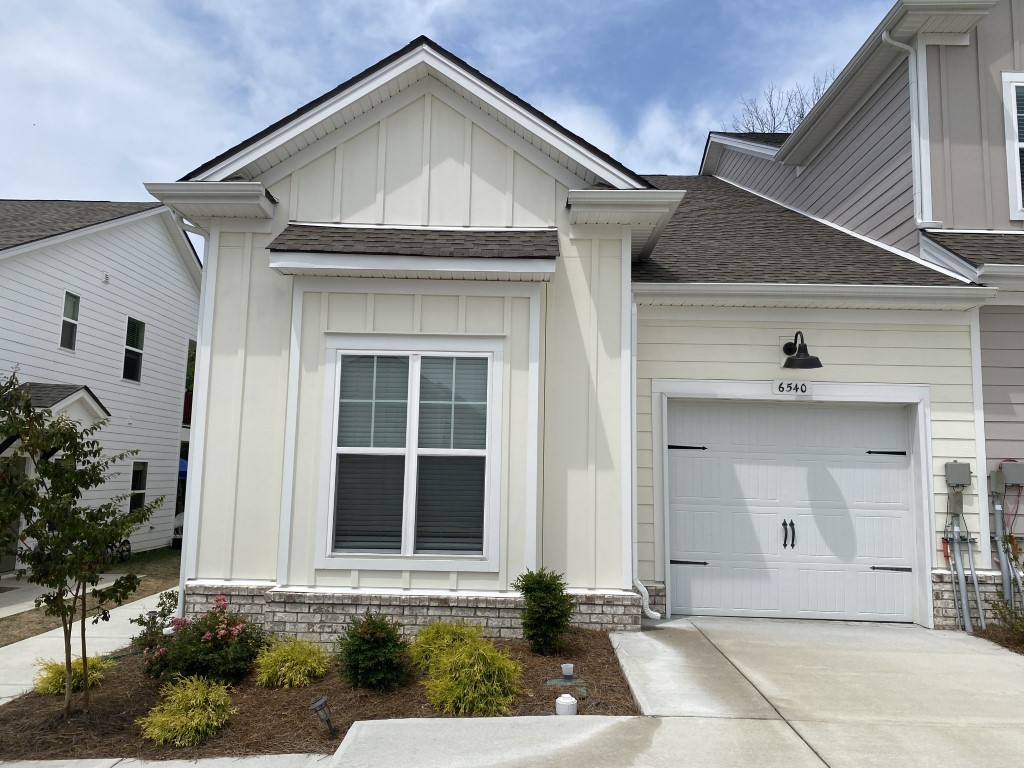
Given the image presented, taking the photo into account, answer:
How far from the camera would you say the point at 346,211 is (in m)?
6.58

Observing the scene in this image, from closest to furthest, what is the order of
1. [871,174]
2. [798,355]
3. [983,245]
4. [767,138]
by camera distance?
[798,355] < [983,245] < [871,174] < [767,138]

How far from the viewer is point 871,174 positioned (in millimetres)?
8703

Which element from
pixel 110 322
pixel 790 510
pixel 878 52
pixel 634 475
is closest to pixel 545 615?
pixel 634 475

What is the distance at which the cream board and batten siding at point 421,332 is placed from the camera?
20.1 ft

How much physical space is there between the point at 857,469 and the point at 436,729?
5.27 meters

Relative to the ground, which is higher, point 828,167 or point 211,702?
point 828,167

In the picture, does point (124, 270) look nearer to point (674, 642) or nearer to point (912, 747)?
point (674, 642)

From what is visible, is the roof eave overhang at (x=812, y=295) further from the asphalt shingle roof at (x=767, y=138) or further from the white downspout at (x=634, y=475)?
the asphalt shingle roof at (x=767, y=138)

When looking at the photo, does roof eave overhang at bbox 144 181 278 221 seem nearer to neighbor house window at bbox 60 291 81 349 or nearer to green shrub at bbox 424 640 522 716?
green shrub at bbox 424 640 522 716

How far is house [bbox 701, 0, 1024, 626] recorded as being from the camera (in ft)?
22.8

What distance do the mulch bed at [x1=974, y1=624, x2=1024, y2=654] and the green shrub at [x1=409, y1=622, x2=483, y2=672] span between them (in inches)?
185

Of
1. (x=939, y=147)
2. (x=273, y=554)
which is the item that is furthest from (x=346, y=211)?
(x=939, y=147)

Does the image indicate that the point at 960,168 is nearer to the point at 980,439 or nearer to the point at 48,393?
the point at 980,439

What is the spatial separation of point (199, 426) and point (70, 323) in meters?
8.09
